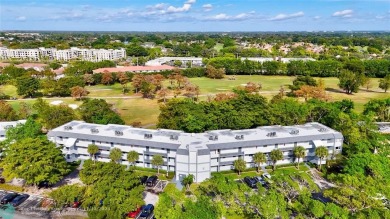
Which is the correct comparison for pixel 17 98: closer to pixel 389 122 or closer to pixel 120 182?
pixel 120 182

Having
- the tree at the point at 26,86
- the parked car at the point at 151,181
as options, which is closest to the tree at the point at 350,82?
the parked car at the point at 151,181

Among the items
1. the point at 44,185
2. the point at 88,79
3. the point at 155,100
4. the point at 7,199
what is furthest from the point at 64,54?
the point at 7,199

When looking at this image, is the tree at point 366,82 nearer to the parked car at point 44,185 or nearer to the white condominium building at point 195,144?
the white condominium building at point 195,144

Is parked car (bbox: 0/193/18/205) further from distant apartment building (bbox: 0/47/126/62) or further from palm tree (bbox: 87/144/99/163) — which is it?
distant apartment building (bbox: 0/47/126/62)

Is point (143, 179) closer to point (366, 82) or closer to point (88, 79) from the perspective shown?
point (88, 79)

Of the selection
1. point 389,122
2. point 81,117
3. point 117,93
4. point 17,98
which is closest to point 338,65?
point 389,122

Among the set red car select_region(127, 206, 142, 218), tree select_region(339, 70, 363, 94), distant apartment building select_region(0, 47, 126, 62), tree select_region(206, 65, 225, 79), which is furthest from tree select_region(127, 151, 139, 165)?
distant apartment building select_region(0, 47, 126, 62)
